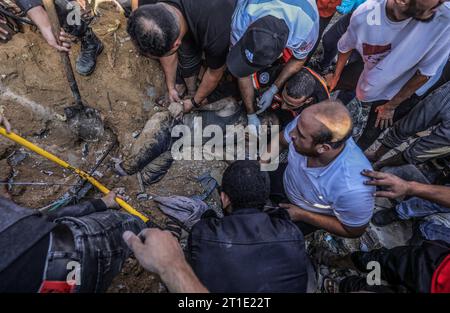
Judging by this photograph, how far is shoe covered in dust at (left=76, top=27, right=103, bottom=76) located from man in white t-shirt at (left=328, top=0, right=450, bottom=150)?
2608 millimetres

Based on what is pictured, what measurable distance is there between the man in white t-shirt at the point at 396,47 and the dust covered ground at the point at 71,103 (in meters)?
1.88

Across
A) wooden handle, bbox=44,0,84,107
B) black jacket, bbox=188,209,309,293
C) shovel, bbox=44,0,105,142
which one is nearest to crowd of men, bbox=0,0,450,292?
black jacket, bbox=188,209,309,293

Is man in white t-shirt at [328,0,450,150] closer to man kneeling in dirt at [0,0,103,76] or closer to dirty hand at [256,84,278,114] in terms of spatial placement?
dirty hand at [256,84,278,114]

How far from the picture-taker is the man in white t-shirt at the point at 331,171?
2.04m

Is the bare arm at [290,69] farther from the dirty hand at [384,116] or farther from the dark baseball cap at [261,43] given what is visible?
the dirty hand at [384,116]

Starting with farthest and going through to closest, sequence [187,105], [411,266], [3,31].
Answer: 1. [187,105]
2. [3,31]
3. [411,266]

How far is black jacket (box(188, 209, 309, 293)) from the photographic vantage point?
1.60 meters

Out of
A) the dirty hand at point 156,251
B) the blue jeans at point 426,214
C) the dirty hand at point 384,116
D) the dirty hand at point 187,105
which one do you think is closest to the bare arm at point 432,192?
the blue jeans at point 426,214

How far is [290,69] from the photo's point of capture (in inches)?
116

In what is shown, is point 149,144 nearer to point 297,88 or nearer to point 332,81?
point 297,88

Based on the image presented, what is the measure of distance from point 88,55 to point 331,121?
101 inches

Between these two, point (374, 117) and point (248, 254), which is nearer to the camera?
point (248, 254)

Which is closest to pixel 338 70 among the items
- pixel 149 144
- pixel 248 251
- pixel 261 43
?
pixel 261 43
